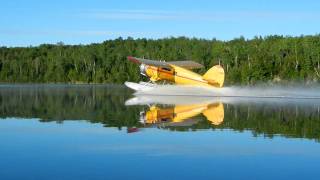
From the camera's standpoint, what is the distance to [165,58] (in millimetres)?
102312

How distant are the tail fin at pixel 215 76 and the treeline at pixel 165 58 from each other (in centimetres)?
3535

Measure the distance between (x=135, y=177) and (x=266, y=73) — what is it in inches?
2633

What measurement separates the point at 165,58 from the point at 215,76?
6618 cm

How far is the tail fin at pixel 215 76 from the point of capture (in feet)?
119

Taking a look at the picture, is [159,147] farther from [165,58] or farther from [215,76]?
[165,58]

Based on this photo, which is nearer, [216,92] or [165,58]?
[216,92]

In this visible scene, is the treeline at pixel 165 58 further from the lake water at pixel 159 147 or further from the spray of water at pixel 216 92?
the lake water at pixel 159 147

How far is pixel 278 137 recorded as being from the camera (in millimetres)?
13125

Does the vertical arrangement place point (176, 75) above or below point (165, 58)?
below

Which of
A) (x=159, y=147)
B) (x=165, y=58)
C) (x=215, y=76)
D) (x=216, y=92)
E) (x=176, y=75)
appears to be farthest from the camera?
(x=165, y=58)

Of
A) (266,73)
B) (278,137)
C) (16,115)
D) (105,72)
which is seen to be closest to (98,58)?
(105,72)

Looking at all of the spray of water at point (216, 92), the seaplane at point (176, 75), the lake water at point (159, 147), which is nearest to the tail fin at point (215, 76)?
the seaplane at point (176, 75)

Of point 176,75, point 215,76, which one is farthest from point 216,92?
point 176,75

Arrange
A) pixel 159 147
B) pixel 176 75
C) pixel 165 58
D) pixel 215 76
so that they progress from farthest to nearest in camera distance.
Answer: pixel 165 58, pixel 176 75, pixel 215 76, pixel 159 147
